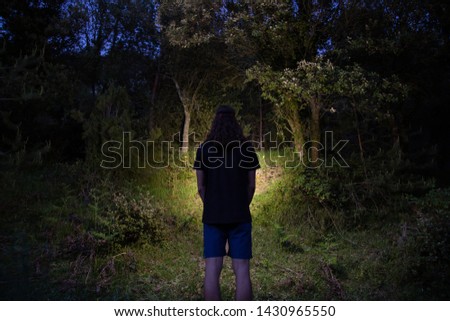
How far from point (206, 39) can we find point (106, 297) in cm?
758

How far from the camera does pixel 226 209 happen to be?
10.7ft

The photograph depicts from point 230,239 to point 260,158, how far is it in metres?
7.90

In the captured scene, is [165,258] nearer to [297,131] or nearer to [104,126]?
[104,126]

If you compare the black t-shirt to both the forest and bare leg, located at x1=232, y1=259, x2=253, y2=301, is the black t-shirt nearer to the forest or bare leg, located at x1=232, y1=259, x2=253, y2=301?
bare leg, located at x1=232, y1=259, x2=253, y2=301

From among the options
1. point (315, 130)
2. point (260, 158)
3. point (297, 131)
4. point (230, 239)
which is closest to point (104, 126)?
point (260, 158)

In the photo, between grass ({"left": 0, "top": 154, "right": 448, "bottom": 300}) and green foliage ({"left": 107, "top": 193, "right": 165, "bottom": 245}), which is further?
green foliage ({"left": 107, "top": 193, "right": 165, "bottom": 245})

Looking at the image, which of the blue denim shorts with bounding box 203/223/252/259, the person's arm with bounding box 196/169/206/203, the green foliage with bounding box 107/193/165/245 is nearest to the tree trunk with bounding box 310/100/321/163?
the green foliage with bounding box 107/193/165/245

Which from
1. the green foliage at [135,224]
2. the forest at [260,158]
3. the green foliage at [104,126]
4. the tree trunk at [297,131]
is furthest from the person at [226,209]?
the tree trunk at [297,131]

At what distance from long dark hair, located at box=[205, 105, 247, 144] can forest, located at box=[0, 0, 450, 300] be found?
2285mm

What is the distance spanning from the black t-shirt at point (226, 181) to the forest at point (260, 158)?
1.94 m

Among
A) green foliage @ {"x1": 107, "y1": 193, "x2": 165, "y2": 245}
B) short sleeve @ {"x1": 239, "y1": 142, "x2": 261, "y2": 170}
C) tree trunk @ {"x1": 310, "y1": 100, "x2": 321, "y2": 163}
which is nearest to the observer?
short sleeve @ {"x1": 239, "y1": 142, "x2": 261, "y2": 170}

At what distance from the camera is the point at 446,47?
11.5 meters

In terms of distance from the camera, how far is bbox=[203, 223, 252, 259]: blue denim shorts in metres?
3.31

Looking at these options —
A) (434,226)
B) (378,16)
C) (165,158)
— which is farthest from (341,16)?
(434,226)
